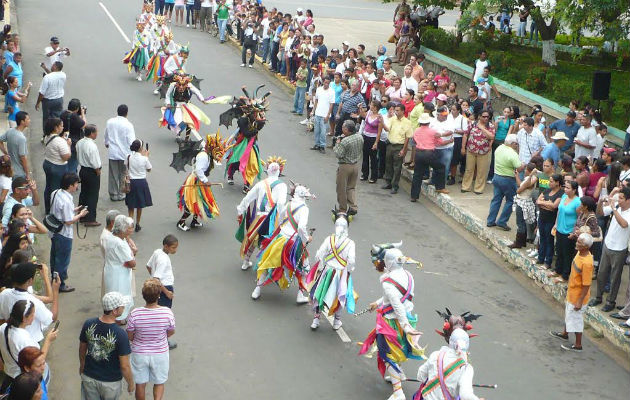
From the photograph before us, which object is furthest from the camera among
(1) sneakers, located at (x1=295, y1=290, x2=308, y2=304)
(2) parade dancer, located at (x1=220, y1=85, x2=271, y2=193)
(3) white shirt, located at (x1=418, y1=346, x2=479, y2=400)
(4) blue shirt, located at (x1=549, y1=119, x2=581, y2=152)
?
(4) blue shirt, located at (x1=549, y1=119, x2=581, y2=152)

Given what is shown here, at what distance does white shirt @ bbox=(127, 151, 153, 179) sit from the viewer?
41.3ft

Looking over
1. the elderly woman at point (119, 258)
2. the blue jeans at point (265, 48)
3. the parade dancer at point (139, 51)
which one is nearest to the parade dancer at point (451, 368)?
the elderly woman at point (119, 258)

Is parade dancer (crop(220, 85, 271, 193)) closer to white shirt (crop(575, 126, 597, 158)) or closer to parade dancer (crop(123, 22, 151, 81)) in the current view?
white shirt (crop(575, 126, 597, 158))

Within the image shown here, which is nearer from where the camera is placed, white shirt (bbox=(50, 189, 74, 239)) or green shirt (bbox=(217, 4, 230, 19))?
white shirt (bbox=(50, 189, 74, 239))

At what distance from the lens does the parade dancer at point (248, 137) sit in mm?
14555

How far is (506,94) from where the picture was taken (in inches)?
752

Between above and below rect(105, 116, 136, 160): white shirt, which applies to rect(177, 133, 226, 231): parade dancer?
below

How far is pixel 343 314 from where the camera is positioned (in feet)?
36.0

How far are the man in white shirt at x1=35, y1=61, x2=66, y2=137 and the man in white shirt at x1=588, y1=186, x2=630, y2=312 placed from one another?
10.9 metres

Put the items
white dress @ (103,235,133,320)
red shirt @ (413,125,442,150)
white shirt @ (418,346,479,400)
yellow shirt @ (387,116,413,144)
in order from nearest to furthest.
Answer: white shirt @ (418,346,479,400), white dress @ (103,235,133,320), red shirt @ (413,125,442,150), yellow shirt @ (387,116,413,144)

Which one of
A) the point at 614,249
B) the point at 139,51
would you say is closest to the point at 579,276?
the point at 614,249

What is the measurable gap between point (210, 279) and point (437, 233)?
174 inches

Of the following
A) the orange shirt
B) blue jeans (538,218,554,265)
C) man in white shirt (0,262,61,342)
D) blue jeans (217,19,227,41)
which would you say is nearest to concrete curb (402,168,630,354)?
blue jeans (538,218,554,265)

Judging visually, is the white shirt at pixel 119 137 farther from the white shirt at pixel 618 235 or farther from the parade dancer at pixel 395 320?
the white shirt at pixel 618 235
